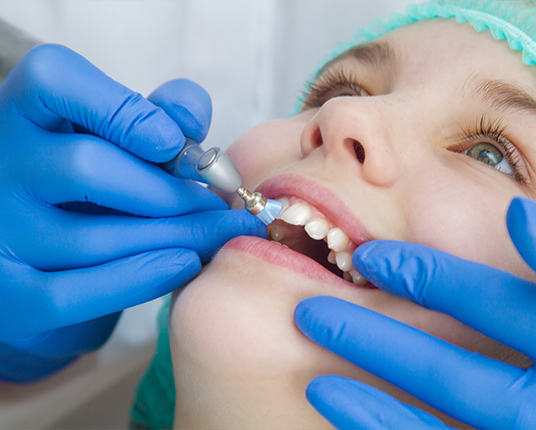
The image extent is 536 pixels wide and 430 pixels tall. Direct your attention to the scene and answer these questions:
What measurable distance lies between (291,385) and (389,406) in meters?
0.16

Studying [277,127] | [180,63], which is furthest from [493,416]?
[180,63]

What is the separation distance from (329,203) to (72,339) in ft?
2.72

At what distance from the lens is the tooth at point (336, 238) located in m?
0.83

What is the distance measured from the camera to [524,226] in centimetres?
61

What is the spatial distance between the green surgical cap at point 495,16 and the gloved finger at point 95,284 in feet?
2.65

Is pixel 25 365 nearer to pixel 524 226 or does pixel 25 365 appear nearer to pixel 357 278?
pixel 357 278

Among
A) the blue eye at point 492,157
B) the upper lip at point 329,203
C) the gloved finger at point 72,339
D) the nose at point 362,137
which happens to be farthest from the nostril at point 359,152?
the gloved finger at point 72,339

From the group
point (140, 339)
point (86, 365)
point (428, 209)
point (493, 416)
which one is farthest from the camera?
point (140, 339)

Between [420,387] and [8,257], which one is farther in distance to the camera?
[8,257]

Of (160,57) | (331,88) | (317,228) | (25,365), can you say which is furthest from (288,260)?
(160,57)

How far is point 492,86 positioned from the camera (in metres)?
0.83

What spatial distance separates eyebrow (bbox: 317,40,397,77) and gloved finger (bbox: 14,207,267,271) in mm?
503

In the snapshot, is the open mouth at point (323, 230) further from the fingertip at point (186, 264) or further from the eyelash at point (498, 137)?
the eyelash at point (498, 137)

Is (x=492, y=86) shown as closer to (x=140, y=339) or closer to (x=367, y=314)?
(x=367, y=314)
